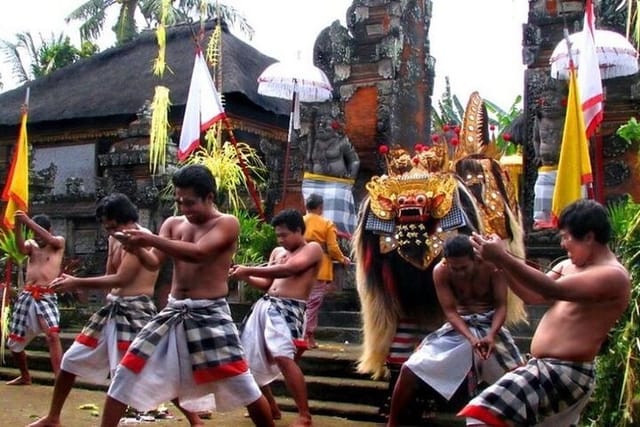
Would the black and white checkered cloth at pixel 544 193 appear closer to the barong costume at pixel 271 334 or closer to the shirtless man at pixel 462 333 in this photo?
the barong costume at pixel 271 334

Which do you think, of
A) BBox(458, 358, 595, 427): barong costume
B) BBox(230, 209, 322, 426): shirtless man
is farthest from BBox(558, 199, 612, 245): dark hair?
BBox(230, 209, 322, 426): shirtless man

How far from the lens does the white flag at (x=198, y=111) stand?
37.8 feet

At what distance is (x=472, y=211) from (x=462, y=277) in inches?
45.3

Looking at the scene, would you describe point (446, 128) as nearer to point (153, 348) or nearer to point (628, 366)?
point (628, 366)

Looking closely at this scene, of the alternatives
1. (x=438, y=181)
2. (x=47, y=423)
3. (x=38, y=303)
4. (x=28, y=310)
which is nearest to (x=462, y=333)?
(x=438, y=181)

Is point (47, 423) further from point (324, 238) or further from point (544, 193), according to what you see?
point (544, 193)

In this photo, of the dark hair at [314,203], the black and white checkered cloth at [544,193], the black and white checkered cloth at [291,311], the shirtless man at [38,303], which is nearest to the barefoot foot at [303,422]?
the black and white checkered cloth at [291,311]

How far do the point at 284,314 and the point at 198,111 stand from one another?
19.2 ft

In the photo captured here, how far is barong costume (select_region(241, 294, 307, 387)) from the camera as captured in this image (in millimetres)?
6199

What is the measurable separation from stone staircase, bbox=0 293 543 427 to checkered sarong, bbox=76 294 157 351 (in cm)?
140

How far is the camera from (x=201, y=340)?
→ 16.0 ft

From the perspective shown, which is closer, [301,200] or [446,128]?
[446,128]

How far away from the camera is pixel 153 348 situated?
4848 mm

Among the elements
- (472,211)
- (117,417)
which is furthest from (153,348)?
(472,211)
